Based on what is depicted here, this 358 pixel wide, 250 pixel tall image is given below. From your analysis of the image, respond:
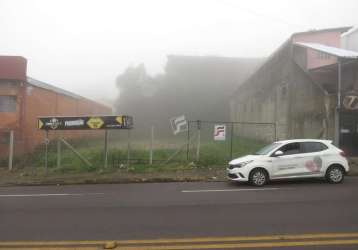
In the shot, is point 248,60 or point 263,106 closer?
point 263,106

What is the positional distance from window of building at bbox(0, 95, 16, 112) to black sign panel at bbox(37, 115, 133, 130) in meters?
4.41

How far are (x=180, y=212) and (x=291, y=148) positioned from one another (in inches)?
239

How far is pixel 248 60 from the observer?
214 ft

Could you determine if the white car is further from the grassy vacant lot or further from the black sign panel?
the black sign panel

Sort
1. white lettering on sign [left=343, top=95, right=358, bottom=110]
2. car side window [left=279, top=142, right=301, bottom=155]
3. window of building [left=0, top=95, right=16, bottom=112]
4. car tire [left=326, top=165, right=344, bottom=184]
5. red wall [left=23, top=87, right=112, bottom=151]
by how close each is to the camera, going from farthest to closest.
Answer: red wall [left=23, top=87, right=112, bottom=151] < window of building [left=0, top=95, right=16, bottom=112] < white lettering on sign [left=343, top=95, right=358, bottom=110] < car side window [left=279, top=142, right=301, bottom=155] < car tire [left=326, top=165, right=344, bottom=184]

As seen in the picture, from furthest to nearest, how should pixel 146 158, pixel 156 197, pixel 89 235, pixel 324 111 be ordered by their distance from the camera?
pixel 324 111, pixel 146 158, pixel 156 197, pixel 89 235

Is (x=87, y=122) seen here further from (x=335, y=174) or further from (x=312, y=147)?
(x=335, y=174)

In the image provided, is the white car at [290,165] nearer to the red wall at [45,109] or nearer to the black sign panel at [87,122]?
the black sign panel at [87,122]

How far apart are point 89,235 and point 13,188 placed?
333 inches

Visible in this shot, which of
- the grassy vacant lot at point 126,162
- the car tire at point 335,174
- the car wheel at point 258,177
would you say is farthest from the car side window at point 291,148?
the grassy vacant lot at point 126,162

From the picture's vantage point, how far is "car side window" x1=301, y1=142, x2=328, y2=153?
12891mm

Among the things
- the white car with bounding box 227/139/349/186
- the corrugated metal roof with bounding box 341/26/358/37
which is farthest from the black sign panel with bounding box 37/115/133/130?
the corrugated metal roof with bounding box 341/26/358/37

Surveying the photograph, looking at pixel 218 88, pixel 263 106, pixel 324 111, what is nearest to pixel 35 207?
pixel 324 111

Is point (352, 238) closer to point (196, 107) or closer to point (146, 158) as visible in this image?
point (146, 158)
